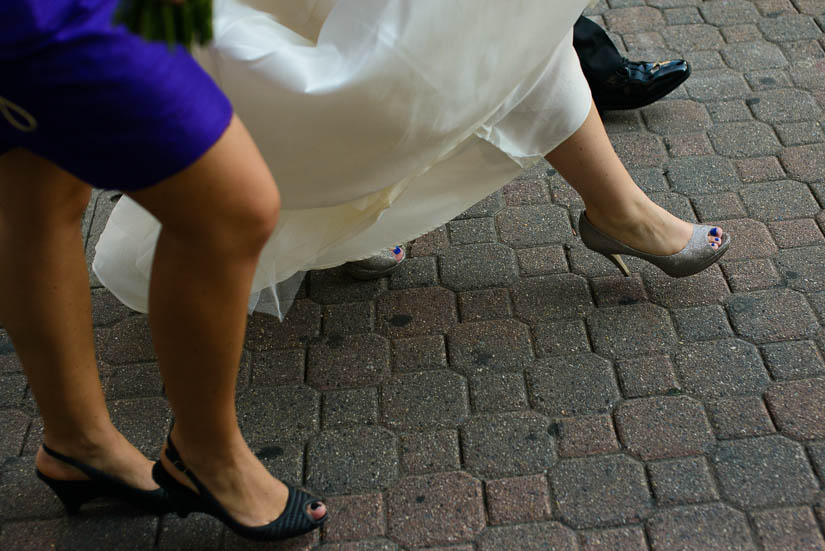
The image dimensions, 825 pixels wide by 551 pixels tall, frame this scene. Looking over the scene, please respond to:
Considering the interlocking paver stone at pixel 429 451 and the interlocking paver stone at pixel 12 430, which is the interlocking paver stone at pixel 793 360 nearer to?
the interlocking paver stone at pixel 429 451

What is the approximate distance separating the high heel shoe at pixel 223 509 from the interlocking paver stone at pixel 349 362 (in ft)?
1.48

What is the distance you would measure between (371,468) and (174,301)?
2.53 ft

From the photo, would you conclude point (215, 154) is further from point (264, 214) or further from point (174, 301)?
point (174, 301)

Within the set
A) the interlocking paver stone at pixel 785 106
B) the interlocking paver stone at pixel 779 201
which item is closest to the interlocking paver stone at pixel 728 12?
the interlocking paver stone at pixel 785 106

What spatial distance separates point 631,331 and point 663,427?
0.33 m

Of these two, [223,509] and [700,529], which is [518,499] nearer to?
[700,529]

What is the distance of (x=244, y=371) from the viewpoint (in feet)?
7.31

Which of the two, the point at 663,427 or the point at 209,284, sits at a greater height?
the point at 209,284

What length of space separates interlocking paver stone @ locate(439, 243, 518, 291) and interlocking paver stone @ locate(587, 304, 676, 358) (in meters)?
0.30

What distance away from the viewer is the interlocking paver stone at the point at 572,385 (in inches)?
80.1

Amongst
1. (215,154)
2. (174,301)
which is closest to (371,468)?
(174,301)

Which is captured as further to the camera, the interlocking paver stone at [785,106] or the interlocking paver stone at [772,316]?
the interlocking paver stone at [785,106]

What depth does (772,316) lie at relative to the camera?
7.26 ft

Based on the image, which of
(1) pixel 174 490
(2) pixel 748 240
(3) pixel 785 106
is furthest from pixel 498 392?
(3) pixel 785 106
